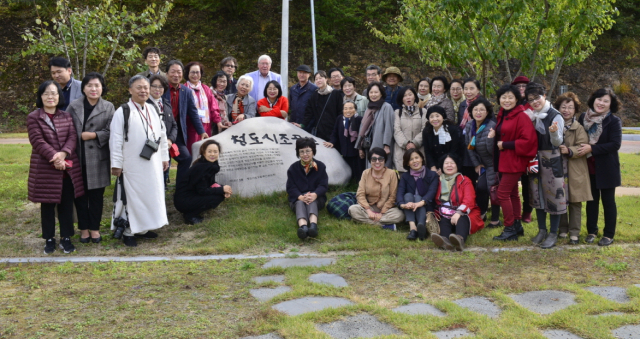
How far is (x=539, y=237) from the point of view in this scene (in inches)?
232

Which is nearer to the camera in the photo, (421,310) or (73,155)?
(421,310)

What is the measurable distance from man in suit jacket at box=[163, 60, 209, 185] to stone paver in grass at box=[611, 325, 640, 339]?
5.03 meters

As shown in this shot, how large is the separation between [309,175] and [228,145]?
1585 millimetres

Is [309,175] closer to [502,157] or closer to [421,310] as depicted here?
[502,157]

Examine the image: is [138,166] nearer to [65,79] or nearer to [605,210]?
[65,79]

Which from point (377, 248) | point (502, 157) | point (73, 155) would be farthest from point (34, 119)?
point (502, 157)

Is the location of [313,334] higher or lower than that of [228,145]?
lower

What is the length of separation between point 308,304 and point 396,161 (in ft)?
12.3

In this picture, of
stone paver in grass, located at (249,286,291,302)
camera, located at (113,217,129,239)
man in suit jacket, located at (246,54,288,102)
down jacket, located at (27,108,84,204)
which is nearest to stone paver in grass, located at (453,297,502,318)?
stone paver in grass, located at (249,286,291,302)

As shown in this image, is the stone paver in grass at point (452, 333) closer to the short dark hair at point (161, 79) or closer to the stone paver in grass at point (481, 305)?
the stone paver in grass at point (481, 305)

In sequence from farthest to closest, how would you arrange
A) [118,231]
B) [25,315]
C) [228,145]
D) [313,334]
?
[228,145] < [118,231] < [25,315] < [313,334]

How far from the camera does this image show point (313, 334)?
3.47 meters

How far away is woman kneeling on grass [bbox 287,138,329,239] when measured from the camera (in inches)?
256

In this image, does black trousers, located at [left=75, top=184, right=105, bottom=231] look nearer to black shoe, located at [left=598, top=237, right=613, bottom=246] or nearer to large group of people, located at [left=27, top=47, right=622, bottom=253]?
large group of people, located at [left=27, top=47, right=622, bottom=253]
